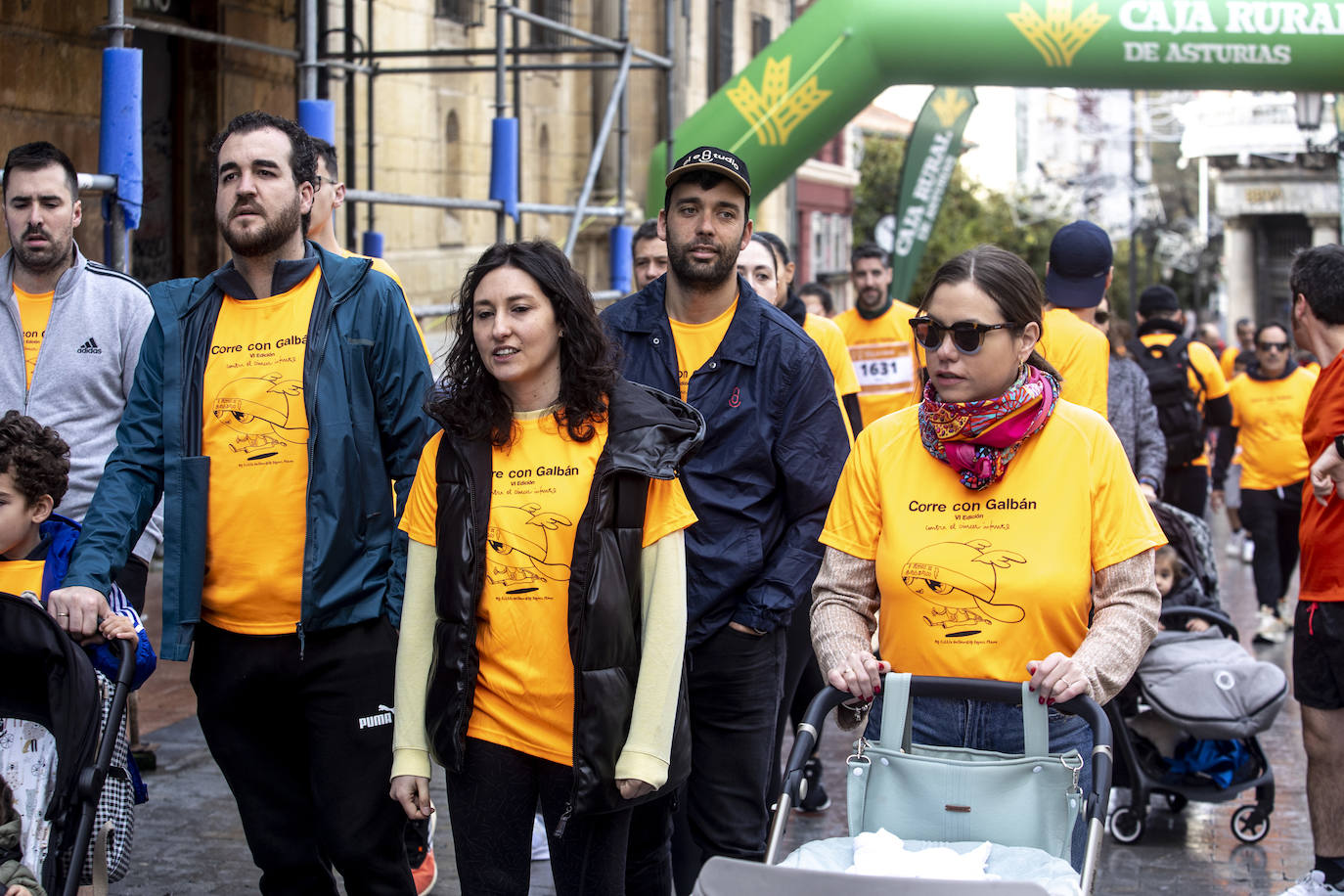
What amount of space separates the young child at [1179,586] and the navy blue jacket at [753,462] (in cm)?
270

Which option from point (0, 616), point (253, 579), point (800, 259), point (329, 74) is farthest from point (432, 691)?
point (800, 259)

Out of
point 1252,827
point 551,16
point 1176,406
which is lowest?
point 1252,827

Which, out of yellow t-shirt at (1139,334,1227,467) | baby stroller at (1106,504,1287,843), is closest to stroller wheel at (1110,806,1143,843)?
baby stroller at (1106,504,1287,843)

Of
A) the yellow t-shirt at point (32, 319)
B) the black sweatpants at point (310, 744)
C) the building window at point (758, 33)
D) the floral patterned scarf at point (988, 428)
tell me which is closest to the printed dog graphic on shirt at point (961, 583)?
the floral patterned scarf at point (988, 428)

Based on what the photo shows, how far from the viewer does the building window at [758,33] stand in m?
24.7

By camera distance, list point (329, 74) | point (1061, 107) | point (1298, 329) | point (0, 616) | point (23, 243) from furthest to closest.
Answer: point (1061, 107) → point (329, 74) → point (1298, 329) → point (23, 243) → point (0, 616)

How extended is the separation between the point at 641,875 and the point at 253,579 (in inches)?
46.9

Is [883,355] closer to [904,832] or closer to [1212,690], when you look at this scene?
[1212,690]

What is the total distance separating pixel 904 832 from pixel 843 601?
1.97 feet

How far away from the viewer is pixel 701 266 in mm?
4289

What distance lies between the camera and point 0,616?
3660mm

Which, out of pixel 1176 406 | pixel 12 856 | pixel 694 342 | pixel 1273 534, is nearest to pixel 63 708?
pixel 12 856

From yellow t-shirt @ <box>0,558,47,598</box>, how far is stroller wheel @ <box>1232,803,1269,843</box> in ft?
14.9

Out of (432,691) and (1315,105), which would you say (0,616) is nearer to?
(432,691)
